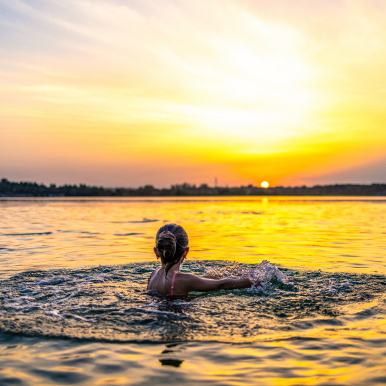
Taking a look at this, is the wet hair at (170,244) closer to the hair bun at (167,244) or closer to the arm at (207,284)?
the hair bun at (167,244)

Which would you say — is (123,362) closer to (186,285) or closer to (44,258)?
(186,285)

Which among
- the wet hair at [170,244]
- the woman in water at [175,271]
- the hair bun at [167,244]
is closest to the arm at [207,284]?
the woman in water at [175,271]

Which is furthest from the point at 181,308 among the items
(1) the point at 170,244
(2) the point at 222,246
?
(2) the point at 222,246

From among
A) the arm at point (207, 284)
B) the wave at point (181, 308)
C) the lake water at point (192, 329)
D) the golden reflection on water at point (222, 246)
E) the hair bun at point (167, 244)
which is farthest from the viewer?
the golden reflection on water at point (222, 246)

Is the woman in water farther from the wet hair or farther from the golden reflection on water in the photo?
the golden reflection on water

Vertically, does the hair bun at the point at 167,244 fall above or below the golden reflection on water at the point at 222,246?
above

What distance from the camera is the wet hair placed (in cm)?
620

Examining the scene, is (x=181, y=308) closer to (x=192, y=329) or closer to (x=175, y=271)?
(x=175, y=271)

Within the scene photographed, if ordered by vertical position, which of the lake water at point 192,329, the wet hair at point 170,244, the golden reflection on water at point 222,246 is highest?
the wet hair at point 170,244

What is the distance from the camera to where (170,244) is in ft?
20.3

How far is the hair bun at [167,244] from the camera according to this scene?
6.18 meters

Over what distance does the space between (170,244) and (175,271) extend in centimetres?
63

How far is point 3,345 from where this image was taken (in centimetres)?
495

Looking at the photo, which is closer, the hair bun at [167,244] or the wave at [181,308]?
the wave at [181,308]
